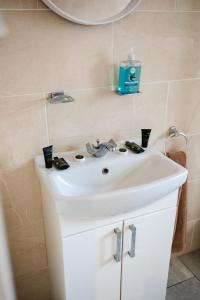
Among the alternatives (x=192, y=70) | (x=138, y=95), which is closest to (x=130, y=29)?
(x=138, y=95)

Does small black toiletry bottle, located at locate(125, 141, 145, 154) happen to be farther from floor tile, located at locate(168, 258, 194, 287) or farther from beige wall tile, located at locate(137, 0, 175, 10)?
floor tile, located at locate(168, 258, 194, 287)

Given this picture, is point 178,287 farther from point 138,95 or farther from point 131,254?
point 138,95

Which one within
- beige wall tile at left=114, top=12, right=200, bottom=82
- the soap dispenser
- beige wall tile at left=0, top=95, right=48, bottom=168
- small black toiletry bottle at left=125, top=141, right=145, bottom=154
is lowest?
small black toiletry bottle at left=125, top=141, right=145, bottom=154

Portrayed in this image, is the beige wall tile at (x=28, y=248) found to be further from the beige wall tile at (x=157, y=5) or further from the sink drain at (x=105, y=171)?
the beige wall tile at (x=157, y=5)

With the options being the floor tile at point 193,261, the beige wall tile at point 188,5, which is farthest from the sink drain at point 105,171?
the floor tile at point 193,261

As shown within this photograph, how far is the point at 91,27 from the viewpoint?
1166 millimetres

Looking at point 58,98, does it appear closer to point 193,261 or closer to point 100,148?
point 100,148

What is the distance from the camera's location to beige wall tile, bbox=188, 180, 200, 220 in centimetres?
175

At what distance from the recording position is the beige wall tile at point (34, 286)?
1500mm

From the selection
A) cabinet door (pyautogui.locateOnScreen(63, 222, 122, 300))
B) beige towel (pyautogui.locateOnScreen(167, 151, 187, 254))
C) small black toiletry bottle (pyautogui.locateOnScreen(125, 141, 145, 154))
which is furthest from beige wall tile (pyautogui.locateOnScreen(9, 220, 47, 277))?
beige towel (pyautogui.locateOnScreen(167, 151, 187, 254))

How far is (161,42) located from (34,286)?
1.45 m

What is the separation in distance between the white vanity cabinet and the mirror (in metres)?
0.84

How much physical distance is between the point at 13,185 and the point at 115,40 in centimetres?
80

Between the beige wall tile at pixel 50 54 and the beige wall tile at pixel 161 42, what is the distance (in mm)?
82
